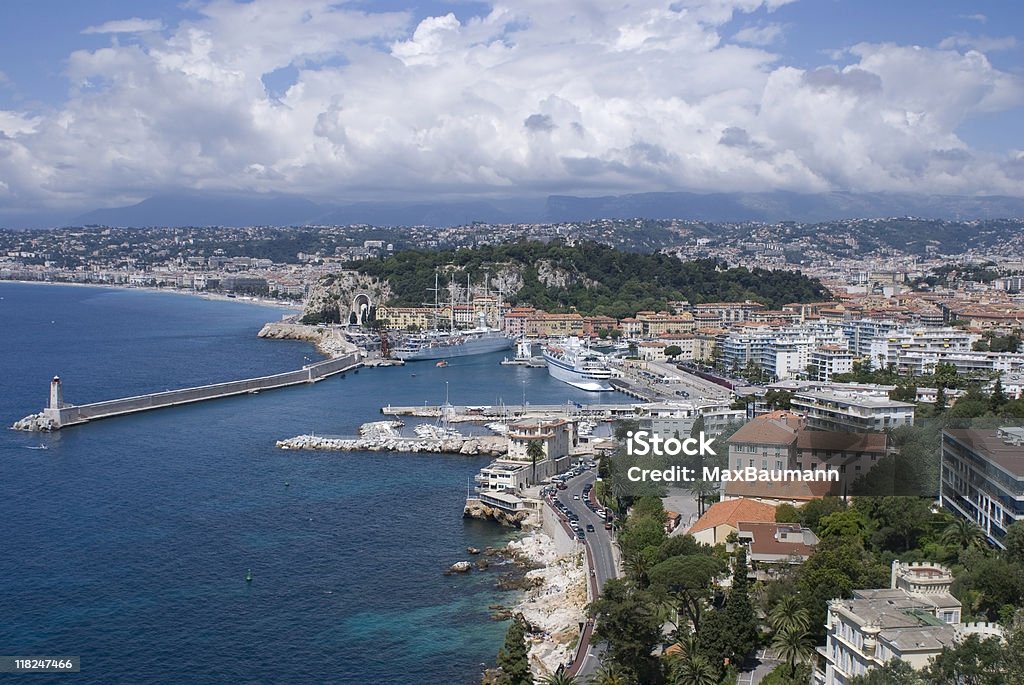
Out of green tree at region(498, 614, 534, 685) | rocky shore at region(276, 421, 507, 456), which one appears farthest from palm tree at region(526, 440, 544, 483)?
green tree at region(498, 614, 534, 685)

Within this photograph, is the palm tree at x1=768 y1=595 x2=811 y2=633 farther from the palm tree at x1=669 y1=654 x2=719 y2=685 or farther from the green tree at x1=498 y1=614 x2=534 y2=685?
the green tree at x1=498 y1=614 x2=534 y2=685

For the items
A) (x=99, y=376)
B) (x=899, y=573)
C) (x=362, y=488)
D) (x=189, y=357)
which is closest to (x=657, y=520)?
(x=899, y=573)

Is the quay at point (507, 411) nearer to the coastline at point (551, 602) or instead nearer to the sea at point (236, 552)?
the sea at point (236, 552)

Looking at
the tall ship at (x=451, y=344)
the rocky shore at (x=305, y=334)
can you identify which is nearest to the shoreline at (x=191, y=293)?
the rocky shore at (x=305, y=334)

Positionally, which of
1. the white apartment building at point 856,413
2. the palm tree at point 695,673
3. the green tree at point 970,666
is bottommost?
the palm tree at point 695,673

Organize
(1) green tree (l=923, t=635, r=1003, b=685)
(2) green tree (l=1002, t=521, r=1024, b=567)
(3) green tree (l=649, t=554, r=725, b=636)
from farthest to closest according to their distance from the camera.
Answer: (3) green tree (l=649, t=554, r=725, b=636) → (2) green tree (l=1002, t=521, r=1024, b=567) → (1) green tree (l=923, t=635, r=1003, b=685)

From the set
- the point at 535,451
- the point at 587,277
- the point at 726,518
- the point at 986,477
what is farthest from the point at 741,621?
the point at 587,277

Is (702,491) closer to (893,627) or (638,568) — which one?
(638,568)
